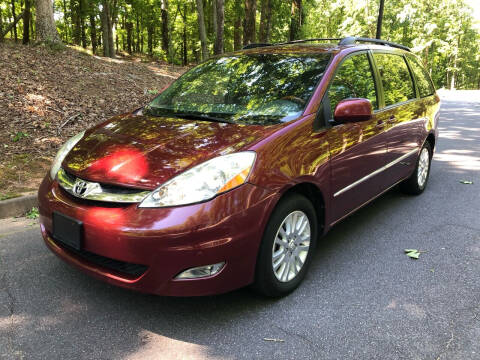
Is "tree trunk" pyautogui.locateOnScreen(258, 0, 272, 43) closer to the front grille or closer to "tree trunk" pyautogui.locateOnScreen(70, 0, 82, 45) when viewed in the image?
"tree trunk" pyautogui.locateOnScreen(70, 0, 82, 45)

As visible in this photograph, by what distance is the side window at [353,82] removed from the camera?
3.36 m

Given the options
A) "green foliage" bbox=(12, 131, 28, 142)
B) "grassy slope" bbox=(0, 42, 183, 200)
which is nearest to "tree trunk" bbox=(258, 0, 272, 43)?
"grassy slope" bbox=(0, 42, 183, 200)

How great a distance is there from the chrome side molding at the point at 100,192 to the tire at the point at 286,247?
0.83 metres

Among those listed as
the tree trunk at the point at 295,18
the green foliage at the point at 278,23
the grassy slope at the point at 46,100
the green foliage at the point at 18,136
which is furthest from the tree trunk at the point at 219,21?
the green foliage at the point at 18,136

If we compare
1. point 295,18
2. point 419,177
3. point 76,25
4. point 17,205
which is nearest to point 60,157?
point 17,205

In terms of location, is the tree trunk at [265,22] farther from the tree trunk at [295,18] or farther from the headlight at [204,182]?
the headlight at [204,182]

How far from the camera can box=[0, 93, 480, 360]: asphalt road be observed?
7.81ft

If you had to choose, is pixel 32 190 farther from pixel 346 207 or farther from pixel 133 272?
pixel 346 207

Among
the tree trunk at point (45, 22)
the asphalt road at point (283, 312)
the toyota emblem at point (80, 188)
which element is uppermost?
the tree trunk at point (45, 22)

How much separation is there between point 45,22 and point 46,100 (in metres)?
4.36

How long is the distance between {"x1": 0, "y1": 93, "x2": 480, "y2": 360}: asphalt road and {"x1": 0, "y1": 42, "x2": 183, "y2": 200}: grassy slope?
201cm

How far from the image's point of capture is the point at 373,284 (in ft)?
10.2

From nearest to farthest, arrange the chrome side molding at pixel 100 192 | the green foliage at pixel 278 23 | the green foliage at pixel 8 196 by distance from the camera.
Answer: the chrome side molding at pixel 100 192 < the green foliage at pixel 8 196 < the green foliage at pixel 278 23

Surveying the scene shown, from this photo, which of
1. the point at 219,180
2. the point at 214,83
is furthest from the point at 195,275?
the point at 214,83
